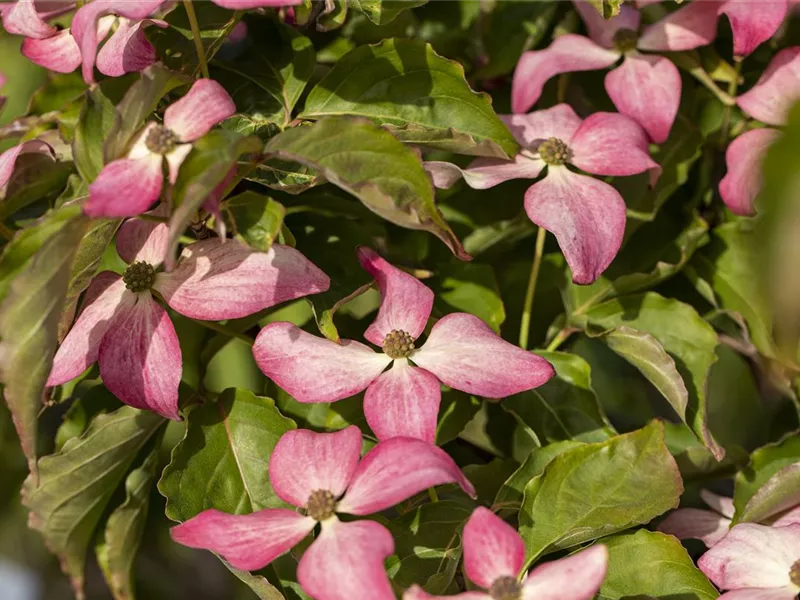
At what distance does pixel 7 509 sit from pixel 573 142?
2.10 ft

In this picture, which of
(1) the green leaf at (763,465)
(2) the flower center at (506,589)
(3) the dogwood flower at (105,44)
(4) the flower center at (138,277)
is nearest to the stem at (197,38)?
(3) the dogwood flower at (105,44)

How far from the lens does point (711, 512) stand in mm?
625

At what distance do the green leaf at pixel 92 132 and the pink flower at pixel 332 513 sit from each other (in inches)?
7.0

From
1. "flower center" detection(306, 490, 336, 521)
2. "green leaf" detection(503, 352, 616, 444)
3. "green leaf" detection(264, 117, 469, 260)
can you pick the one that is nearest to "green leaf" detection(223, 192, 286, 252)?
"green leaf" detection(264, 117, 469, 260)

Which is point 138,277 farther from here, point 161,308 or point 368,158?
point 368,158

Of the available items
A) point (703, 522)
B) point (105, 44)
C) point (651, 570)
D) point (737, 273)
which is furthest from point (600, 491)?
point (105, 44)

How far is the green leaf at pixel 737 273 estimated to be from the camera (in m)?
0.64

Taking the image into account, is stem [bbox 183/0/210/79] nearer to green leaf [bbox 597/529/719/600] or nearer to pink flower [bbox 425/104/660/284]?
pink flower [bbox 425/104/660/284]

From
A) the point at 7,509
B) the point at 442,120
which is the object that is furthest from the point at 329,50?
the point at 7,509

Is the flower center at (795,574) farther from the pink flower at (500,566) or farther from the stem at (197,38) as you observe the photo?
the stem at (197,38)

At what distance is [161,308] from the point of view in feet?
1.67

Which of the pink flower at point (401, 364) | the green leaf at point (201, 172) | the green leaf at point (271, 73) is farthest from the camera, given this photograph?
the green leaf at point (271, 73)

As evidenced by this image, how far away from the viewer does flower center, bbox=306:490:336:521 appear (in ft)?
1.46

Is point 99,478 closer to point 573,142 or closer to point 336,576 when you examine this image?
point 336,576
